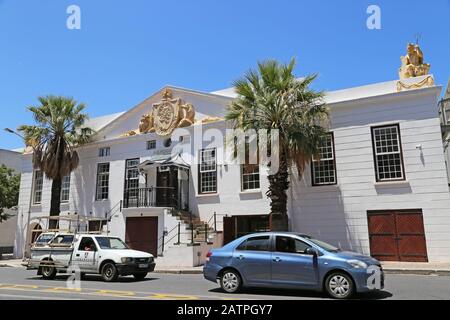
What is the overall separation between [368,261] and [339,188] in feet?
32.1

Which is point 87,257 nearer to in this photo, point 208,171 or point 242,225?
point 242,225

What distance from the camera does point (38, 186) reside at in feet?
94.1

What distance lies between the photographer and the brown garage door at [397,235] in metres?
16.9

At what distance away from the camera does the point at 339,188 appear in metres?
18.6

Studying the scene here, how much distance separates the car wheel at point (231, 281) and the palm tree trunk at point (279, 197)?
7232 mm

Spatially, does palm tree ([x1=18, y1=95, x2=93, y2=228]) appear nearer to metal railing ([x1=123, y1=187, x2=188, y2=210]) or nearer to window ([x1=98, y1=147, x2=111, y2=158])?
window ([x1=98, y1=147, x2=111, y2=158])

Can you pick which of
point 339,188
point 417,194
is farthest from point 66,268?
point 417,194

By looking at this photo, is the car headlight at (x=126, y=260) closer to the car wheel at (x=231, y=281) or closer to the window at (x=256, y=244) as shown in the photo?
the car wheel at (x=231, y=281)

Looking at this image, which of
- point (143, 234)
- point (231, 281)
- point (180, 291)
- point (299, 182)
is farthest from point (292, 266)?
point (143, 234)

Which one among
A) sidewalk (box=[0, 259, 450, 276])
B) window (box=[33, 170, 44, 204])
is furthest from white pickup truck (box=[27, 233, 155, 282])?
window (box=[33, 170, 44, 204])

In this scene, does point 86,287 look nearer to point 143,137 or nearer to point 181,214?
point 181,214

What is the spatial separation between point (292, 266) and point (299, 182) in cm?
1027

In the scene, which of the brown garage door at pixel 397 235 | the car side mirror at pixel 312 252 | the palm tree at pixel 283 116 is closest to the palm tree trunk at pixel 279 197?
the palm tree at pixel 283 116
